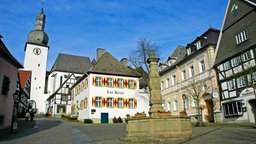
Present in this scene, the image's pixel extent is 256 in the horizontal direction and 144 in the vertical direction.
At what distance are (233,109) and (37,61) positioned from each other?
62186 millimetres

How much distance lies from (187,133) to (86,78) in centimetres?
2632

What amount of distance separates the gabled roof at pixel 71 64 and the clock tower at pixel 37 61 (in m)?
4.24

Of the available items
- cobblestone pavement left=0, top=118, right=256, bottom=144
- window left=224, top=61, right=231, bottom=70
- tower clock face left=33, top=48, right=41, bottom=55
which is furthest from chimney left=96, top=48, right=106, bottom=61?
tower clock face left=33, top=48, right=41, bottom=55

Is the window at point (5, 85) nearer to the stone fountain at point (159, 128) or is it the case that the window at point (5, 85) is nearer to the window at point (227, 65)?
the stone fountain at point (159, 128)

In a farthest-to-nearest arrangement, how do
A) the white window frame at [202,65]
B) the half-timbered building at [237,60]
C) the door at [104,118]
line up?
the door at [104,118]
the white window frame at [202,65]
the half-timbered building at [237,60]

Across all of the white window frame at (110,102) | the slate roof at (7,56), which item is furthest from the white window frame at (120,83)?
the slate roof at (7,56)

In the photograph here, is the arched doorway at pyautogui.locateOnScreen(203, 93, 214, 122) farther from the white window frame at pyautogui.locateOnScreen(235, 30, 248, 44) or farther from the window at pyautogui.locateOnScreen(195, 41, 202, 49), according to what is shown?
the white window frame at pyautogui.locateOnScreen(235, 30, 248, 44)

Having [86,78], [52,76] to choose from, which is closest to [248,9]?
[86,78]

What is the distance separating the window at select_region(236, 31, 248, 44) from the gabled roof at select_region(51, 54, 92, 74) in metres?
51.2

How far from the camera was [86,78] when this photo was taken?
35.9 m

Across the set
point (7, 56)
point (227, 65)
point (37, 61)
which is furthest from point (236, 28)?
point (37, 61)

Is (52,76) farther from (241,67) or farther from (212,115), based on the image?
(241,67)

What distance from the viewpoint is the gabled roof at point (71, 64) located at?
6800cm

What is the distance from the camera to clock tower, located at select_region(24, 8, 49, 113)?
219ft
